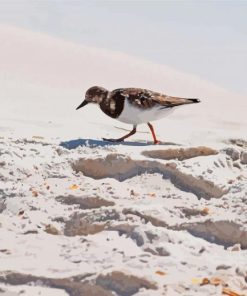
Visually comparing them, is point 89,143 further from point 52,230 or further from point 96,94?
point 52,230

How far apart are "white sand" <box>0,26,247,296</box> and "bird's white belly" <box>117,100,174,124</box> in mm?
283

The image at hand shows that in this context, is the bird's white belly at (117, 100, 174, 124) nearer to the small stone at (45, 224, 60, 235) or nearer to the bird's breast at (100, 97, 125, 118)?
the bird's breast at (100, 97, 125, 118)

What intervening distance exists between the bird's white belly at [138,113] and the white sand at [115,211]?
0.93ft

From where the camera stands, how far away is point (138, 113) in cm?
762

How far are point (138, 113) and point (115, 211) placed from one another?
2.58 m

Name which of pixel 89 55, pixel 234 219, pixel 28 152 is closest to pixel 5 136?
pixel 28 152

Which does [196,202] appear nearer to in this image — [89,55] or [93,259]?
[93,259]

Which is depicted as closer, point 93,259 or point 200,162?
point 93,259

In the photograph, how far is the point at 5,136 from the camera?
25.6 ft

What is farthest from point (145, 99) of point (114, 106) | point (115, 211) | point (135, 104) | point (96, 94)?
point (115, 211)

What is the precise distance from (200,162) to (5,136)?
7.50ft

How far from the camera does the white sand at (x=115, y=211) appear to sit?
406 centimetres

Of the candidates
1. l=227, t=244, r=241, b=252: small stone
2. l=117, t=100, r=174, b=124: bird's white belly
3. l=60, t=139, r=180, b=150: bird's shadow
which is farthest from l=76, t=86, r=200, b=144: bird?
l=227, t=244, r=241, b=252: small stone

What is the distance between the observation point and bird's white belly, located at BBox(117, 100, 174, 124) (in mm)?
7598
